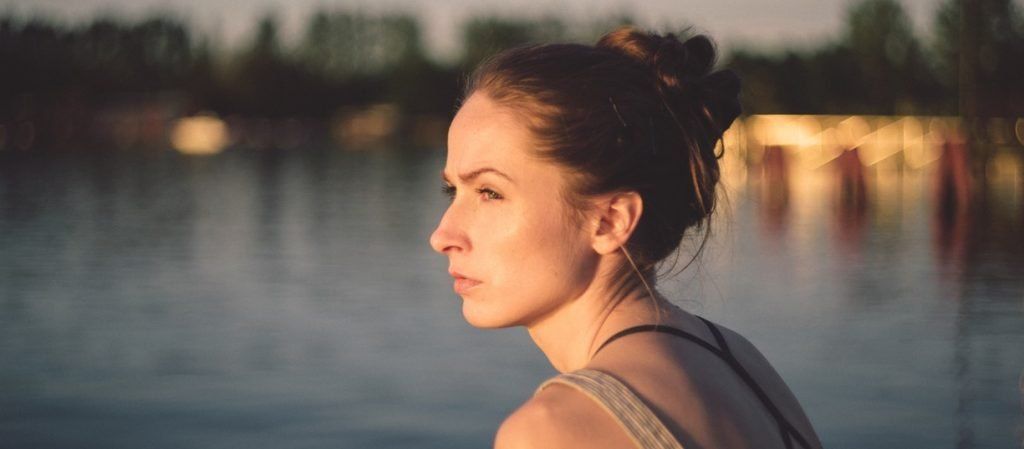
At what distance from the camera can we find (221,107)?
132 metres

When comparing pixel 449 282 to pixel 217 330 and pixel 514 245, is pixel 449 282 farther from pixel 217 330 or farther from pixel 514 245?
pixel 514 245

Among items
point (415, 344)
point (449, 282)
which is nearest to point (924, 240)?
point (449, 282)

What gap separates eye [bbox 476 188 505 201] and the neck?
177 millimetres

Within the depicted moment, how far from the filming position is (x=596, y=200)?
1.90 metres

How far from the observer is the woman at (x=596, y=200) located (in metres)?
1.87

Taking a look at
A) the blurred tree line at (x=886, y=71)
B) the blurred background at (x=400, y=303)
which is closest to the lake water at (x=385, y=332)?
the blurred background at (x=400, y=303)

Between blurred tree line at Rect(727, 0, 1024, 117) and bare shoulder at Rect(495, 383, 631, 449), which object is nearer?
bare shoulder at Rect(495, 383, 631, 449)

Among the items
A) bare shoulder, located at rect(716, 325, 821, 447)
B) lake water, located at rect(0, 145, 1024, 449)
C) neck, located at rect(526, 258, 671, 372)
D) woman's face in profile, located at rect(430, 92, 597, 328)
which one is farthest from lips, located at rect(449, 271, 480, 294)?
lake water, located at rect(0, 145, 1024, 449)

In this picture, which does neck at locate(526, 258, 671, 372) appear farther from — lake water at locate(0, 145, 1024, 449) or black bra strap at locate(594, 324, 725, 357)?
lake water at locate(0, 145, 1024, 449)

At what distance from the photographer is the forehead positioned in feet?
6.24

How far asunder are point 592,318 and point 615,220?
14 cm

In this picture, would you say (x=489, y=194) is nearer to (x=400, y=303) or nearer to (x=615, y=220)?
(x=615, y=220)

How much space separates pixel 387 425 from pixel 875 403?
108 inches

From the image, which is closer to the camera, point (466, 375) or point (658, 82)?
point (658, 82)
